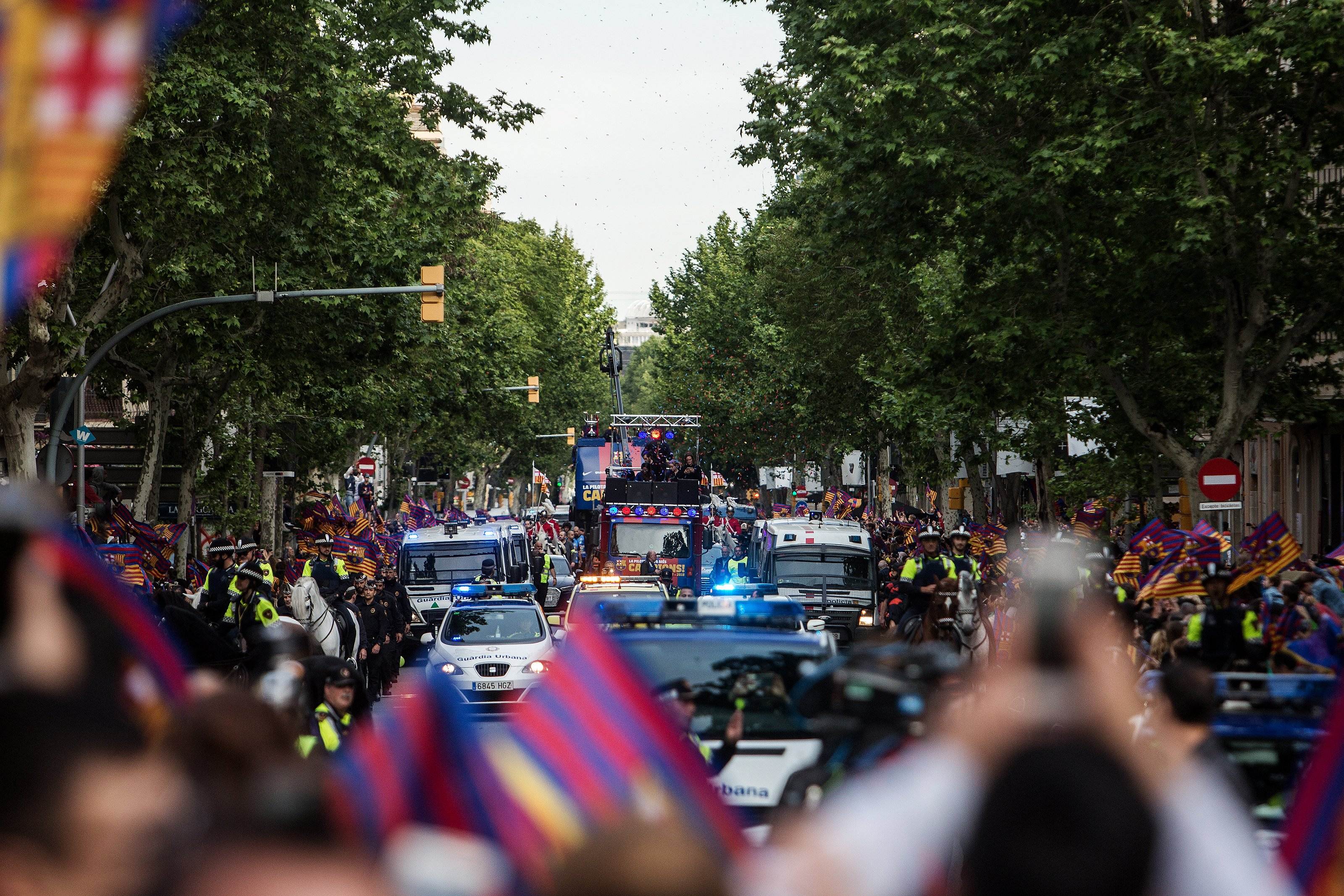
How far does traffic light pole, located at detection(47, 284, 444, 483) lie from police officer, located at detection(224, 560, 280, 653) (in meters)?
6.64

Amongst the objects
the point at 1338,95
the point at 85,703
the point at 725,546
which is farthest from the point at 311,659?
the point at 725,546

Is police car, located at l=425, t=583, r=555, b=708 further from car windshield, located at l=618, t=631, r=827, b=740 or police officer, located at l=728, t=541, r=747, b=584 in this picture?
car windshield, located at l=618, t=631, r=827, b=740

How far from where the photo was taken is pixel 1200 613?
13938 millimetres

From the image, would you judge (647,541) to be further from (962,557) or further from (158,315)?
(962,557)

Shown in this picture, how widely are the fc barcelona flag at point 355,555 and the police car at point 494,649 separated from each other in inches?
169

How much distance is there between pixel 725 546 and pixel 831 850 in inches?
1624

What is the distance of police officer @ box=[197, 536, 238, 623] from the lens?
57.0ft

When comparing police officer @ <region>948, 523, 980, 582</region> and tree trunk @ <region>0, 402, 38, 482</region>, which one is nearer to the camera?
police officer @ <region>948, 523, 980, 582</region>

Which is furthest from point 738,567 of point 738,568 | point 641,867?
point 641,867

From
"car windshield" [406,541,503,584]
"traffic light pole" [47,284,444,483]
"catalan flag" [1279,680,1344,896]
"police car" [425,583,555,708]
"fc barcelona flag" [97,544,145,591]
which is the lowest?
"police car" [425,583,555,708]

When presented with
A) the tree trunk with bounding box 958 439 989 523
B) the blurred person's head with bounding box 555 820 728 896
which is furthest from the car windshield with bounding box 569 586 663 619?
the tree trunk with bounding box 958 439 989 523

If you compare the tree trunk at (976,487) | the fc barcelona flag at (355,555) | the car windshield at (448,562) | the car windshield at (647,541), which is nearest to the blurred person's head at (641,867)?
the fc barcelona flag at (355,555)

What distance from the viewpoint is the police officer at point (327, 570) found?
971 inches

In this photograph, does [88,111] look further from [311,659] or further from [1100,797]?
[311,659]
